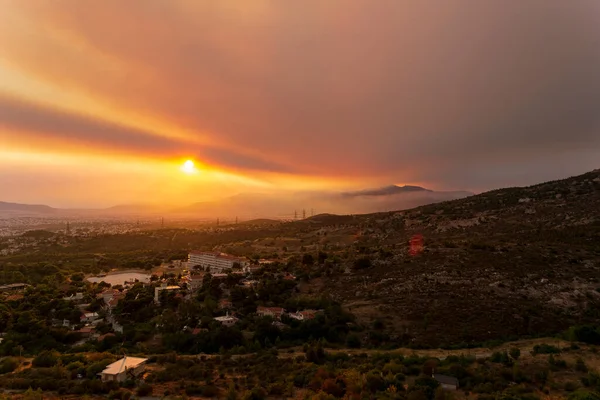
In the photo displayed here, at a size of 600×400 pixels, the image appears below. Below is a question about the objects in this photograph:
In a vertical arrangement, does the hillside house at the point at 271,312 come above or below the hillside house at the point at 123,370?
below

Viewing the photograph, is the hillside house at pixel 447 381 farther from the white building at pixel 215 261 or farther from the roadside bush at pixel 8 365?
the white building at pixel 215 261

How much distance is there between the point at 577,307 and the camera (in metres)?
27.8

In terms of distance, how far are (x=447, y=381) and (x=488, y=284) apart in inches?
758

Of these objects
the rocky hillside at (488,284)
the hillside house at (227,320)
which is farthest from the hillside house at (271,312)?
the rocky hillside at (488,284)

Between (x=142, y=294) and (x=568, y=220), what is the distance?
58.2m

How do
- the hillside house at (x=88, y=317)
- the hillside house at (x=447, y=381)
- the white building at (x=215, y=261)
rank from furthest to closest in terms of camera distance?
1. the white building at (x=215, y=261)
2. the hillside house at (x=88, y=317)
3. the hillside house at (x=447, y=381)

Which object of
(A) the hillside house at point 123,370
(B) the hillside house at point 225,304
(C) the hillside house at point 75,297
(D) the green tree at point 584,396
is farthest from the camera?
(C) the hillside house at point 75,297

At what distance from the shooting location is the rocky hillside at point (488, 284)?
25.5 metres

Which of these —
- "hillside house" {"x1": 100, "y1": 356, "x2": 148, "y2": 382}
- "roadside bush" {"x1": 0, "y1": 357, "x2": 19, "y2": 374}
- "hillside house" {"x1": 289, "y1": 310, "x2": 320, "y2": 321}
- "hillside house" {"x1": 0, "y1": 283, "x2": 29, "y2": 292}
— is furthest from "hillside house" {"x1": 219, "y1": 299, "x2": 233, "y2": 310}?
"hillside house" {"x1": 0, "y1": 283, "x2": 29, "y2": 292}

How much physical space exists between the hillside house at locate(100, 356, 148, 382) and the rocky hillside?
16.0m

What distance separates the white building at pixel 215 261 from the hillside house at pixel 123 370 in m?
33.8

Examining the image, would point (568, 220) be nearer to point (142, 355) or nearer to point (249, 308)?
point (249, 308)

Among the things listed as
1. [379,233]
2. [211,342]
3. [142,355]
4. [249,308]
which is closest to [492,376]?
[211,342]

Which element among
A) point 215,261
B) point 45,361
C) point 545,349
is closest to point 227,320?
point 45,361
